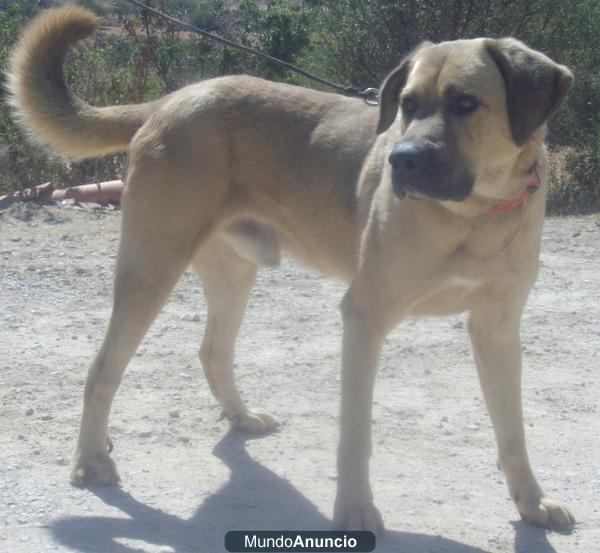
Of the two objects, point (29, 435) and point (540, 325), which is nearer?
point (29, 435)

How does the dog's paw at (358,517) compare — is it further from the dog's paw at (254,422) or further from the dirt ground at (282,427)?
the dog's paw at (254,422)

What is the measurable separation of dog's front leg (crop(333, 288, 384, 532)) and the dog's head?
518 mm

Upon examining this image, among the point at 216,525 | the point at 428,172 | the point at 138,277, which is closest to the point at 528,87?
the point at 428,172

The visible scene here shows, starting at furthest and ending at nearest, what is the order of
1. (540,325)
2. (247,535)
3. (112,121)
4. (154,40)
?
(154,40)
(540,325)
(112,121)
(247,535)

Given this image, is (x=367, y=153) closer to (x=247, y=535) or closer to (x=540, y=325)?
(x=247, y=535)

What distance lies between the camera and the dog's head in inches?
130

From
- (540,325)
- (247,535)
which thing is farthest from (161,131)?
(540,325)

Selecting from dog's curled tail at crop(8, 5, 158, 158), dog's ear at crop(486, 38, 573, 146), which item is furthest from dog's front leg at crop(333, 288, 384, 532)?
dog's curled tail at crop(8, 5, 158, 158)

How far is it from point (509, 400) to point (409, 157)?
1.13m

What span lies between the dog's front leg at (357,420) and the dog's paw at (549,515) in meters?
0.61

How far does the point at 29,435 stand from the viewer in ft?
14.3

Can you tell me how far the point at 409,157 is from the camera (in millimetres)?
3268

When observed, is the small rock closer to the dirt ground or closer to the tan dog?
the dirt ground

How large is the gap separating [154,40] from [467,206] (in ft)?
32.0
